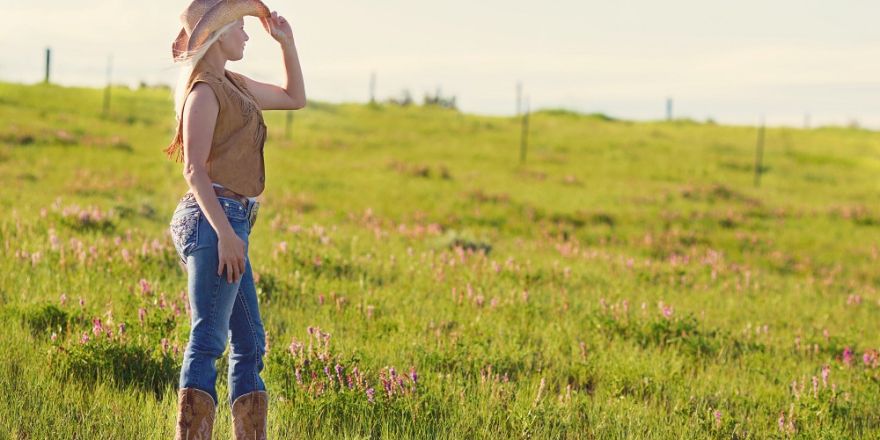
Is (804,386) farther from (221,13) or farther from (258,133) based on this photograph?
(221,13)

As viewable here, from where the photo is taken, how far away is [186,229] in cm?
393

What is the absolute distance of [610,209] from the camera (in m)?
24.7

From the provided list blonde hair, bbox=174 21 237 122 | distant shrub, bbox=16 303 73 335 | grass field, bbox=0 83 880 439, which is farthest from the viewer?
distant shrub, bbox=16 303 73 335

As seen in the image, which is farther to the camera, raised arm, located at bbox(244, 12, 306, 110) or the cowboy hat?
raised arm, located at bbox(244, 12, 306, 110)

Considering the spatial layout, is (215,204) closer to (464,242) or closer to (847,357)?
(847,357)

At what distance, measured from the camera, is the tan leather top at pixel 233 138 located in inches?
156

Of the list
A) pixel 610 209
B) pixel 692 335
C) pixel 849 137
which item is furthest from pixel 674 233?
pixel 849 137

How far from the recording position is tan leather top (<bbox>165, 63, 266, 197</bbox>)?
3.97m

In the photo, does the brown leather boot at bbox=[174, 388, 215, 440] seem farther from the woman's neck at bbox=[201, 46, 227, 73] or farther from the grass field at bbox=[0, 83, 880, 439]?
the woman's neck at bbox=[201, 46, 227, 73]

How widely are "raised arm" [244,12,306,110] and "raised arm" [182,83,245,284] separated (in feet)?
2.13

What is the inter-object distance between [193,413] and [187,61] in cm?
171

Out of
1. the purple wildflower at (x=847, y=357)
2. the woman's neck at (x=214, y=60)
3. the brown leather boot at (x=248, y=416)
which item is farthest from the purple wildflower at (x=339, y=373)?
the purple wildflower at (x=847, y=357)

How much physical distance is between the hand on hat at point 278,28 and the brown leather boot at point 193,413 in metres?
1.94

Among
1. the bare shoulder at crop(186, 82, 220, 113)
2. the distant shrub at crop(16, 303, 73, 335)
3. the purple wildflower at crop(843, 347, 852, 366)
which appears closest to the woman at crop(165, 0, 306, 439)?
the bare shoulder at crop(186, 82, 220, 113)
